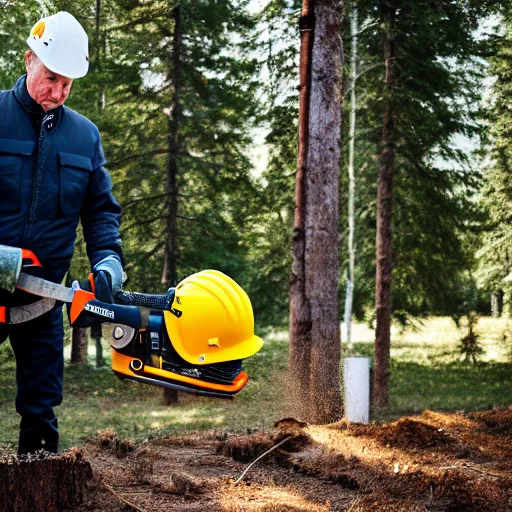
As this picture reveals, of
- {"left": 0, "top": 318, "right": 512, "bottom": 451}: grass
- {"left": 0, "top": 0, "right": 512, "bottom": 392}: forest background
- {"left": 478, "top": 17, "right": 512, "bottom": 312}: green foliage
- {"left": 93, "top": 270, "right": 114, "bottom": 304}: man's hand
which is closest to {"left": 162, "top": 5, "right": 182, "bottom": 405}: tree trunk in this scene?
{"left": 0, "top": 0, "right": 512, "bottom": 392}: forest background

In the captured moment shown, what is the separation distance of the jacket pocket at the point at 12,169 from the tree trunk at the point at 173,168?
35.6 feet

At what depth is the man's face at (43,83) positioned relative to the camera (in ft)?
12.1

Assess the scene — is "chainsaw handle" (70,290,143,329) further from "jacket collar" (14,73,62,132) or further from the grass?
the grass

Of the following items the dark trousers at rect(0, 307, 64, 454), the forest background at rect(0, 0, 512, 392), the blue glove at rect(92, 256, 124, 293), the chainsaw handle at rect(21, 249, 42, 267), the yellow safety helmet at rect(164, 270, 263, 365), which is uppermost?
the forest background at rect(0, 0, 512, 392)

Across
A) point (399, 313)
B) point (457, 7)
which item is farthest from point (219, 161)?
point (399, 313)

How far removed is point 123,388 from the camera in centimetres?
1759

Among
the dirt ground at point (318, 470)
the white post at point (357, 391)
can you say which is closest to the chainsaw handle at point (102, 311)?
the dirt ground at point (318, 470)

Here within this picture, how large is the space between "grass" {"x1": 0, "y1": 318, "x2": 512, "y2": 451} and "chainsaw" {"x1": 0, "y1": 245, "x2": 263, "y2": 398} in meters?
5.81

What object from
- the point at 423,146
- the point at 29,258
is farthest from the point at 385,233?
the point at 29,258

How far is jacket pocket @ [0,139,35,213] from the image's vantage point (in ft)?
12.1

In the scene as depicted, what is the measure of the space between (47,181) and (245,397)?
13596 millimetres

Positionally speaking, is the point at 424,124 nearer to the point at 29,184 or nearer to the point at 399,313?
the point at 399,313

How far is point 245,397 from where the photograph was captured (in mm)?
17000

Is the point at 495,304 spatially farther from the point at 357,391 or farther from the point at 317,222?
the point at 357,391
